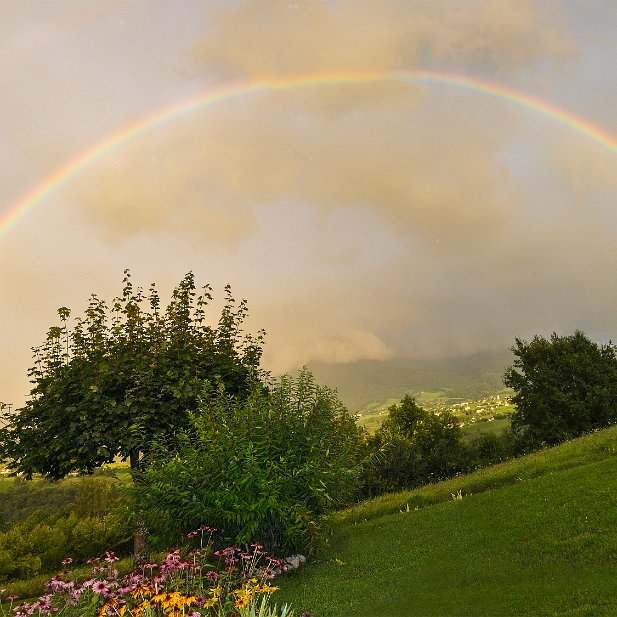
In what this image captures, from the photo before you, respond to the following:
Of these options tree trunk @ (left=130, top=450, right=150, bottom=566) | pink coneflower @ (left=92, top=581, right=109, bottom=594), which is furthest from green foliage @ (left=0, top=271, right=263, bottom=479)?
pink coneflower @ (left=92, top=581, right=109, bottom=594)

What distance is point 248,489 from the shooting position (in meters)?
14.3

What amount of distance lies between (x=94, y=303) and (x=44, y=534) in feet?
48.2

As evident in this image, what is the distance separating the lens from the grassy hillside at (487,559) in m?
9.88

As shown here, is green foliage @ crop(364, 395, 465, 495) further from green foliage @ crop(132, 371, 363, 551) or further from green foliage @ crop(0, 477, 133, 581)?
green foliage @ crop(132, 371, 363, 551)

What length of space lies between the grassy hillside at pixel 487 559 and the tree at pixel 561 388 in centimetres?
4904

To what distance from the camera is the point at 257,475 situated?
14312 mm

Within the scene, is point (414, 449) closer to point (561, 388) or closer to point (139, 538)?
point (561, 388)

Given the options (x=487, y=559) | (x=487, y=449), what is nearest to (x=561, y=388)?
(x=487, y=449)

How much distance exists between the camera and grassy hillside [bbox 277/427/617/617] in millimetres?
9875

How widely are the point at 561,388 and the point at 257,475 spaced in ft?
202

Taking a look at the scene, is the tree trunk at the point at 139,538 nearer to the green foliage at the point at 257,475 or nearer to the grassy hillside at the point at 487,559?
the green foliage at the point at 257,475

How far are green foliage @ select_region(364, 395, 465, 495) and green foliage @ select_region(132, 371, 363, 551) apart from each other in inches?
1866

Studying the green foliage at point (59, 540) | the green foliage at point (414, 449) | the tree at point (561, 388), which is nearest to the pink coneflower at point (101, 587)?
the green foliage at point (59, 540)

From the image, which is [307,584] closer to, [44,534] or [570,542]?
[570,542]
